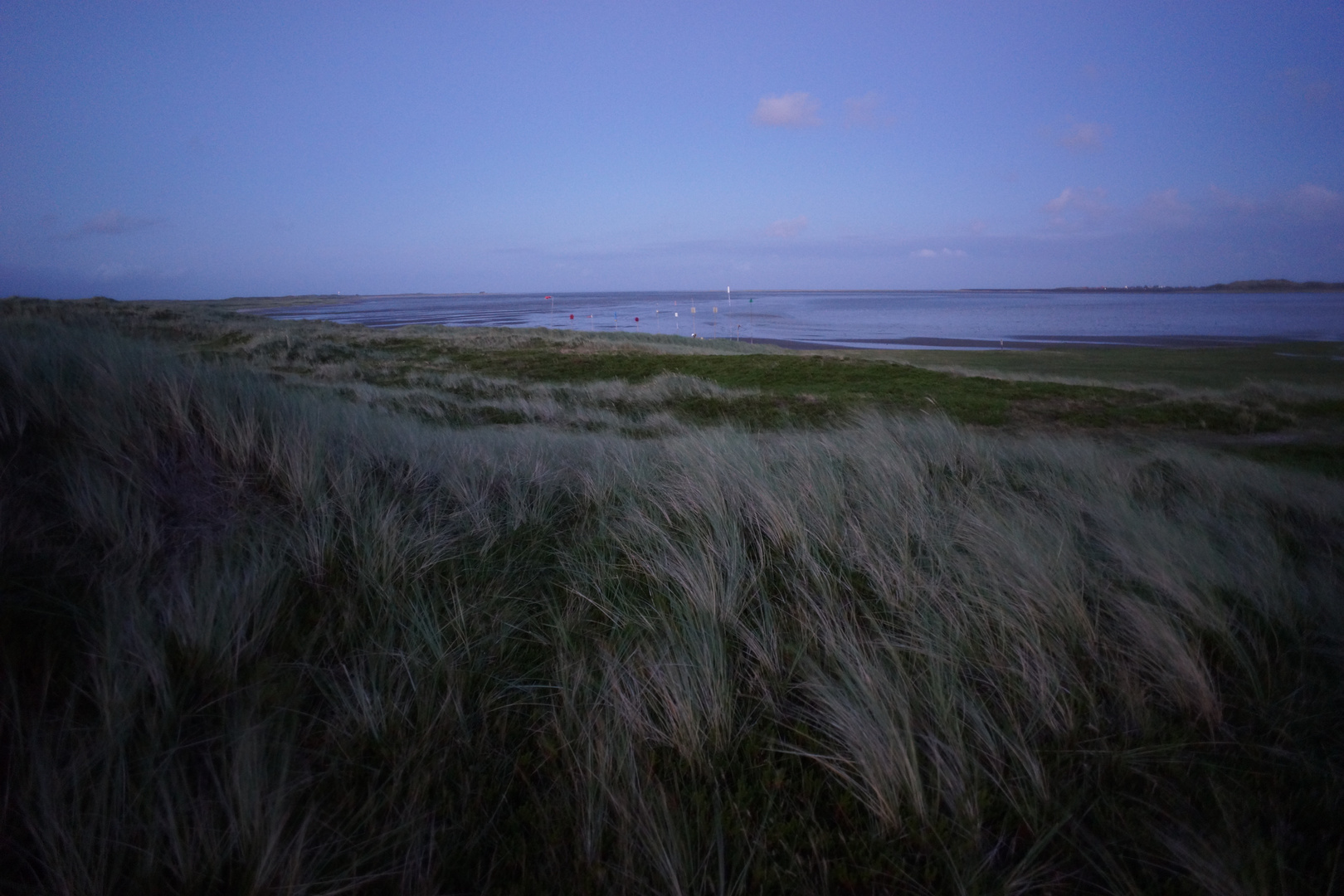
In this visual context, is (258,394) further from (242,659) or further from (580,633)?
(580,633)

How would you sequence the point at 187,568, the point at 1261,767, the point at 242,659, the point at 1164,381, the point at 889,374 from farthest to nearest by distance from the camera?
the point at 1164,381
the point at 889,374
the point at 187,568
the point at 242,659
the point at 1261,767

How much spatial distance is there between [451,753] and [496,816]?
315mm

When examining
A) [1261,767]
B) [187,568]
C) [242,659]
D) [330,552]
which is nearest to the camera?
[1261,767]

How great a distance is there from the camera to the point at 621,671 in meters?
2.58

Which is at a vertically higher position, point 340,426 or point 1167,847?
point 340,426

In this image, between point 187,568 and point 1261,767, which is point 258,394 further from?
point 1261,767

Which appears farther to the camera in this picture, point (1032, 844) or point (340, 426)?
point (340, 426)

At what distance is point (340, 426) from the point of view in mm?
5547

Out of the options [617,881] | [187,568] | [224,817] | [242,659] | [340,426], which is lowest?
[617,881]

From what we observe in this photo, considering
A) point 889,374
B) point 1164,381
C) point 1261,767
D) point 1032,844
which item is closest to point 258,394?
point 1032,844

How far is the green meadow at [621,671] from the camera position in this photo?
5.90 ft

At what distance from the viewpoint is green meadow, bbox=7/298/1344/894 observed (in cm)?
180

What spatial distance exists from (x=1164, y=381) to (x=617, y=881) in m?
27.5

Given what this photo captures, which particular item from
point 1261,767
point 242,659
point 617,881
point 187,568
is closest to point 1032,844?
point 1261,767
